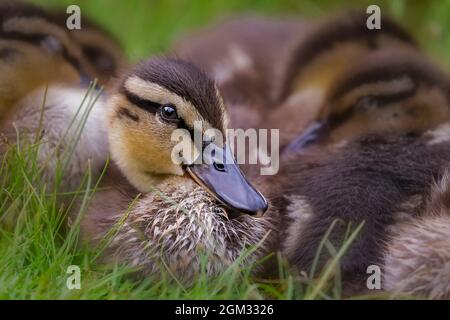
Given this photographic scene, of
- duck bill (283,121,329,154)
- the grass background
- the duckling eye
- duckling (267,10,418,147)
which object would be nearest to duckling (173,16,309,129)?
duckling (267,10,418,147)

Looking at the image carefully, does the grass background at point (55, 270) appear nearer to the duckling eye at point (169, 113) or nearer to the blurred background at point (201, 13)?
the duckling eye at point (169, 113)

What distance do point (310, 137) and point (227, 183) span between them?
762 millimetres

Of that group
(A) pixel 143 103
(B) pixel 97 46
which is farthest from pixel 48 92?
(B) pixel 97 46

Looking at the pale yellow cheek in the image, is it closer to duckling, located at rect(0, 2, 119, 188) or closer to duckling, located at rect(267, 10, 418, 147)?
duckling, located at rect(0, 2, 119, 188)

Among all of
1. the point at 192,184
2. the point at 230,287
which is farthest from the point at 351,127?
the point at 230,287

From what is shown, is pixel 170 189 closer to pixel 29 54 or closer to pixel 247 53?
pixel 29 54

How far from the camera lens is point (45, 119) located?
8.05 feet

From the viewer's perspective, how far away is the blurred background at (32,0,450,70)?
3.84 metres

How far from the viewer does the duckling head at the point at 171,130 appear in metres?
2.08

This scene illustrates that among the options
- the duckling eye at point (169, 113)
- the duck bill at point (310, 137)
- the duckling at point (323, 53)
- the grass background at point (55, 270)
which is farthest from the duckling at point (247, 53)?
the grass background at point (55, 270)

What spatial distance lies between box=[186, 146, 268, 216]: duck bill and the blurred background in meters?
1.71

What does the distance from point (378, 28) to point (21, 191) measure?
1.50m

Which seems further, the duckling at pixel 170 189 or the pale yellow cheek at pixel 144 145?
the pale yellow cheek at pixel 144 145

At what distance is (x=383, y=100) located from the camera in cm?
271
